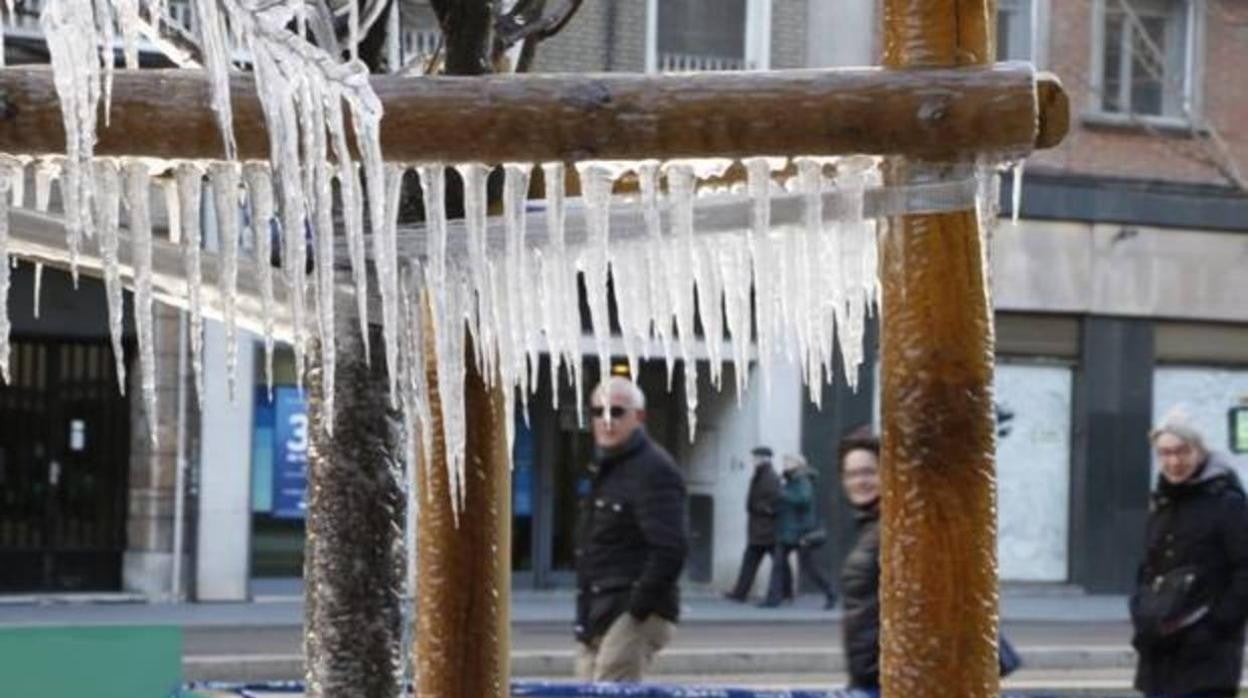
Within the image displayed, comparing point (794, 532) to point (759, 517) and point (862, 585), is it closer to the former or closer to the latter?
point (759, 517)

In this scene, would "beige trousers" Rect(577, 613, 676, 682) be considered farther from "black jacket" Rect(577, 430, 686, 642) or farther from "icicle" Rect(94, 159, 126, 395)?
"icicle" Rect(94, 159, 126, 395)

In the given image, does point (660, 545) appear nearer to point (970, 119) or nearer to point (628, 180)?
point (628, 180)

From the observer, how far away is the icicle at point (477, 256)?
138 inches

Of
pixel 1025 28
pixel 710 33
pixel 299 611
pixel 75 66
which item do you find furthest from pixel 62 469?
pixel 75 66

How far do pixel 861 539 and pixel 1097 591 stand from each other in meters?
21.2

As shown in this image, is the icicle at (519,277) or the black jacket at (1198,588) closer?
the icicle at (519,277)

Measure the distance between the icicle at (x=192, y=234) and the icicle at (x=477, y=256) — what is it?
0.38 m

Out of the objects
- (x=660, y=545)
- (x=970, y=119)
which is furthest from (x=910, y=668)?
(x=660, y=545)

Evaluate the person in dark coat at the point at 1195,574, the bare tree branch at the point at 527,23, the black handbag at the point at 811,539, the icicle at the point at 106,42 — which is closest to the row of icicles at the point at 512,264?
the icicle at the point at 106,42

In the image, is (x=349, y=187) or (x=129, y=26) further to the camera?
(x=349, y=187)

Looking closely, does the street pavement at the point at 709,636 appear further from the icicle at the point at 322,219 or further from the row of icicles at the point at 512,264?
the icicle at the point at 322,219

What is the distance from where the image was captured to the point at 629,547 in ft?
31.4

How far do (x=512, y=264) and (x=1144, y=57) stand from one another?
24246 millimetres

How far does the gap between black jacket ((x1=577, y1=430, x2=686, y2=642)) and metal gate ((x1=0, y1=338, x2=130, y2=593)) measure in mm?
14660
